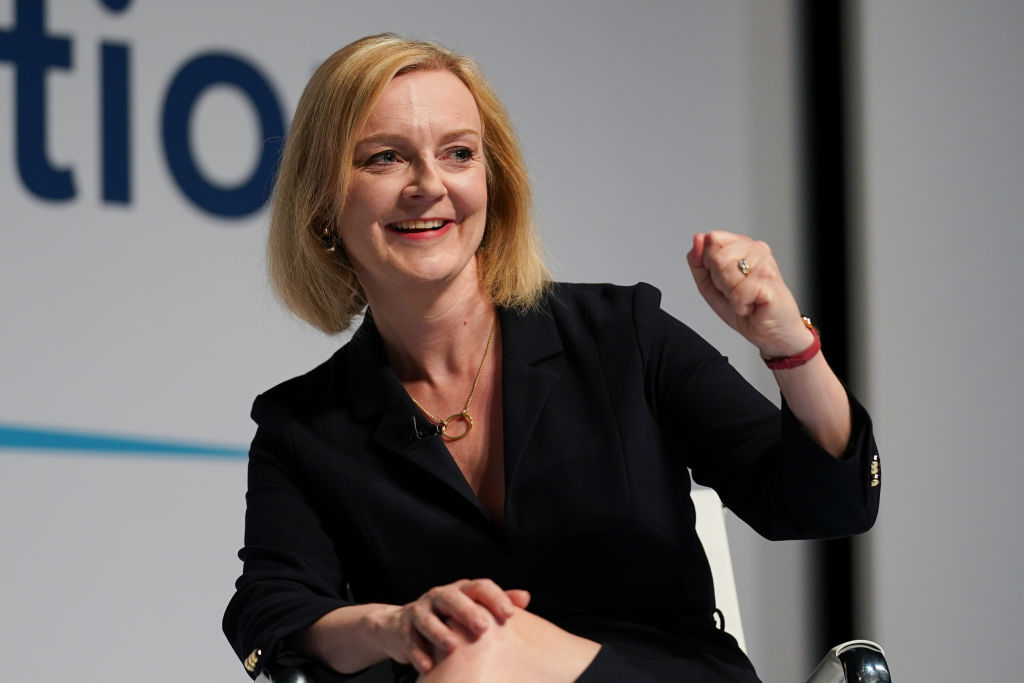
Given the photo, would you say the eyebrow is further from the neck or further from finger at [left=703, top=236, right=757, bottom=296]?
finger at [left=703, top=236, right=757, bottom=296]

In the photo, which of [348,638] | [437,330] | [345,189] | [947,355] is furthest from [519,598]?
[947,355]

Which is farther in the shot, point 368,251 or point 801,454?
point 368,251

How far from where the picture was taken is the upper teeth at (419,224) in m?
1.94

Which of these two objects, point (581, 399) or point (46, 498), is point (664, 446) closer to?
point (581, 399)

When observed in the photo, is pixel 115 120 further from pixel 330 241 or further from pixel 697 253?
pixel 697 253

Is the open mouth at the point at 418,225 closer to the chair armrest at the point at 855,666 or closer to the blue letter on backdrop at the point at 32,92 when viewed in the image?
the chair armrest at the point at 855,666

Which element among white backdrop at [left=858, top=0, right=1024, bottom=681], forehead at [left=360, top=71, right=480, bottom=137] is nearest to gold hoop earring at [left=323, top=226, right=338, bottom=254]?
forehead at [left=360, top=71, right=480, bottom=137]

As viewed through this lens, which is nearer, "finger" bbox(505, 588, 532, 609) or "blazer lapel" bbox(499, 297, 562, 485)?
"finger" bbox(505, 588, 532, 609)

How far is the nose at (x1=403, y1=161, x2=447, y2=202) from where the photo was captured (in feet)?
6.29

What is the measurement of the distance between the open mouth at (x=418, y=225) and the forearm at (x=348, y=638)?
0.58m

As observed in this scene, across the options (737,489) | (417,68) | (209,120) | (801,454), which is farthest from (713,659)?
(209,120)

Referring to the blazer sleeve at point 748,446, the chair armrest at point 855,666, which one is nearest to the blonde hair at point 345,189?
the blazer sleeve at point 748,446

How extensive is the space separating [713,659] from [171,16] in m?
2.34

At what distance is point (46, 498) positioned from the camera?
123 inches
